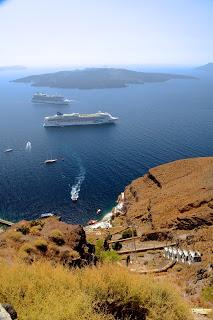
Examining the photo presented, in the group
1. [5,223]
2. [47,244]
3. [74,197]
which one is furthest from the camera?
[74,197]

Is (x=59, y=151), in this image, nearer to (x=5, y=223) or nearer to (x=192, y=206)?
(x=5, y=223)

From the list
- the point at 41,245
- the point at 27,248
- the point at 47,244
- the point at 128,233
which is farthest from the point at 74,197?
the point at 27,248

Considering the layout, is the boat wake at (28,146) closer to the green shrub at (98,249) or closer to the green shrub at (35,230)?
the green shrub at (98,249)

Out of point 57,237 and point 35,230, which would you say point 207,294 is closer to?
point 57,237

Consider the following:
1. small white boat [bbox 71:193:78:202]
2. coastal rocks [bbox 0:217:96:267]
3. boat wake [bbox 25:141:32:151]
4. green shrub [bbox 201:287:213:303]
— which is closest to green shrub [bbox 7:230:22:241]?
coastal rocks [bbox 0:217:96:267]

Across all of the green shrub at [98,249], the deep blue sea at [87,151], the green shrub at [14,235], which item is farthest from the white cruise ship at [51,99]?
the green shrub at [14,235]

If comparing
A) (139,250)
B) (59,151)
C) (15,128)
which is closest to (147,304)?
(139,250)

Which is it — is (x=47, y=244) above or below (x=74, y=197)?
above
